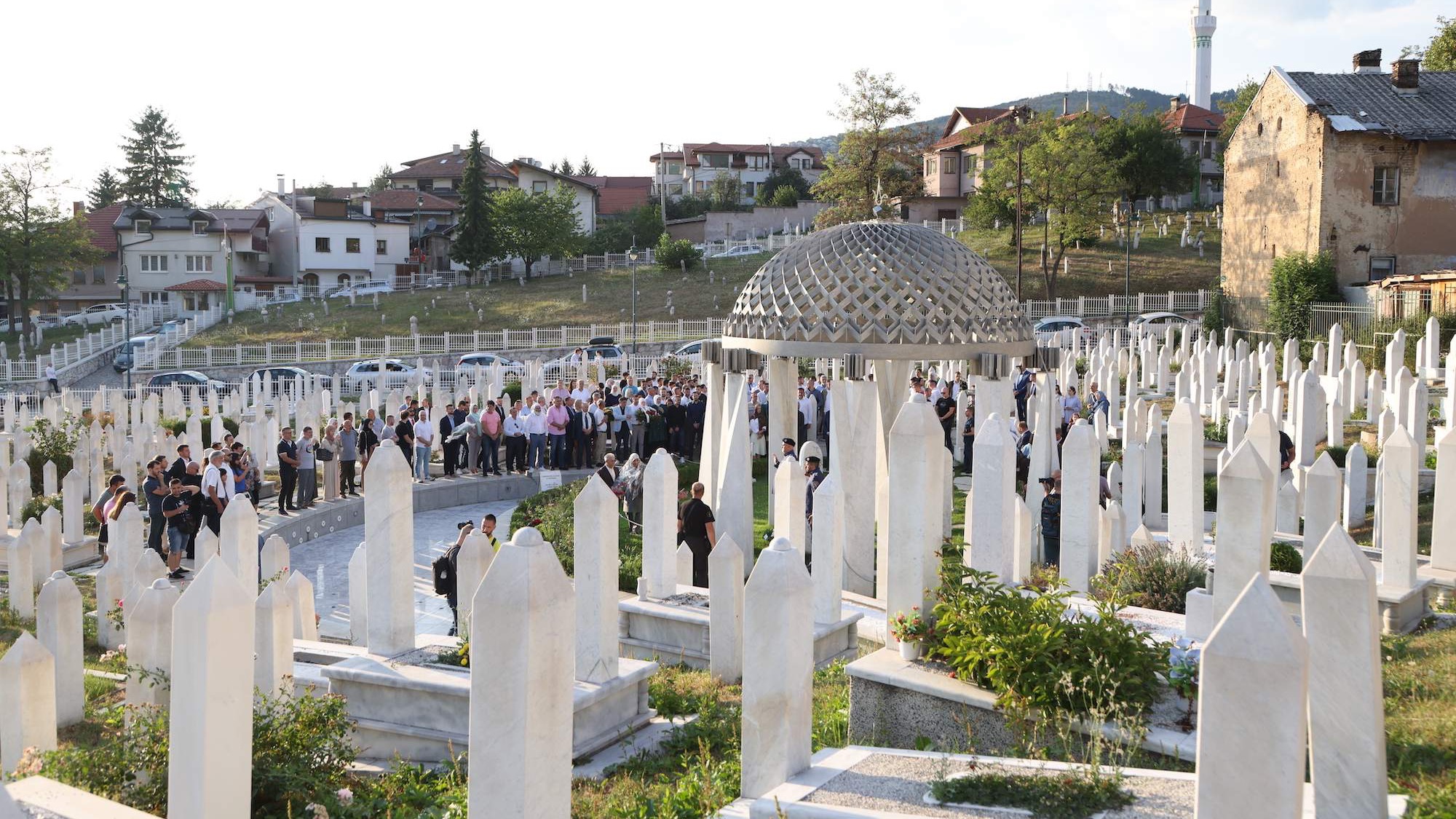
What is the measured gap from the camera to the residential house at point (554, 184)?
75562 millimetres

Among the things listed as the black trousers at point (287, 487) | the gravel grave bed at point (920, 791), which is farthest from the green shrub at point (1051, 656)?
the black trousers at point (287, 487)

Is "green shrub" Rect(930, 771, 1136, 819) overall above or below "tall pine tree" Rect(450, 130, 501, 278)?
below

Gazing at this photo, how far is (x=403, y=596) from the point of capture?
729 cm

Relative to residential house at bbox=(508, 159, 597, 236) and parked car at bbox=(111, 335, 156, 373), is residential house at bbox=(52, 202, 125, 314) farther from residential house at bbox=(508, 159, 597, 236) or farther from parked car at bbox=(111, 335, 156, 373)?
residential house at bbox=(508, 159, 597, 236)

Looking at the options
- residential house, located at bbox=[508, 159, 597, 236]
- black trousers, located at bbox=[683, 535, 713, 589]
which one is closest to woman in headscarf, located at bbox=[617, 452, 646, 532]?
black trousers, located at bbox=[683, 535, 713, 589]

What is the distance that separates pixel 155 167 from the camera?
78812 mm

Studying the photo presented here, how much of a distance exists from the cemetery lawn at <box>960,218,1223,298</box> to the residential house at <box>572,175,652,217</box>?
3385 cm

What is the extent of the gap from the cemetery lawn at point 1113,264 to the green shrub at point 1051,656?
48.0 m

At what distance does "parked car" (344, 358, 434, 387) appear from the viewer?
37.2m

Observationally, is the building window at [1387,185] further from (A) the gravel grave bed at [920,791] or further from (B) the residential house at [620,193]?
(B) the residential house at [620,193]

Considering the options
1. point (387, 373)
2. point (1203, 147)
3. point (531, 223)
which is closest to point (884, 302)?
point (387, 373)

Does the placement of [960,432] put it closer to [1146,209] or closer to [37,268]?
[37,268]

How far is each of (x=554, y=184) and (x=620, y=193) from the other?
1352cm

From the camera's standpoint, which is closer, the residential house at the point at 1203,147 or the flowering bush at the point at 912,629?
the flowering bush at the point at 912,629
